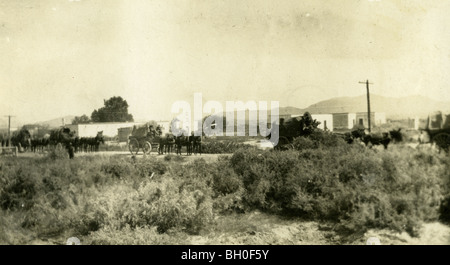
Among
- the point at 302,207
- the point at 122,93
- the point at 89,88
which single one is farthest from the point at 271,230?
the point at 89,88

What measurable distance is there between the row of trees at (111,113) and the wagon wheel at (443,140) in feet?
21.0

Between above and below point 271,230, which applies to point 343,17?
above

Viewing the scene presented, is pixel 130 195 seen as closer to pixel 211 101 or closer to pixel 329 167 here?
pixel 211 101

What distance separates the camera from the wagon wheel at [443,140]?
591 centimetres

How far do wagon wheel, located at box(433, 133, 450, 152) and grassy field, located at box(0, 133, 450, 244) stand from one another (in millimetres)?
230

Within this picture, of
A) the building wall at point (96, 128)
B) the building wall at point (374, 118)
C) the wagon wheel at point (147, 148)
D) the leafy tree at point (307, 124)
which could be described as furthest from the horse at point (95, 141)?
the building wall at point (374, 118)

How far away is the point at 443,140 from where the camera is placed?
19.5 feet

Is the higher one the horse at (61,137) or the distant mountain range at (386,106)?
the distant mountain range at (386,106)

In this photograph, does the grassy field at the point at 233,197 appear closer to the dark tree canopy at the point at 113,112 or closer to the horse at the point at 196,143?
the horse at the point at 196,143

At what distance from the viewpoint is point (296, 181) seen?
20.6ft
